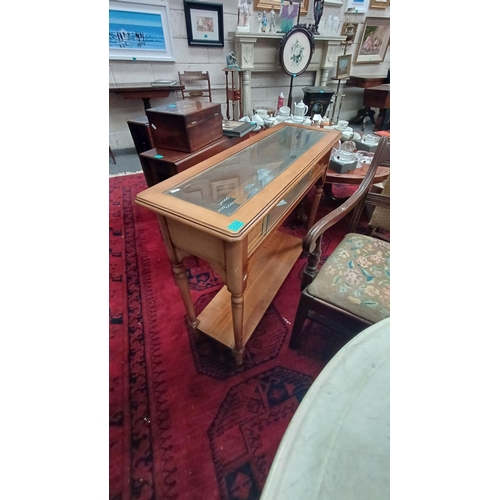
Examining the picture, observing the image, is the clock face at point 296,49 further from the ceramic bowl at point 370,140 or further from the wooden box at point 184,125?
the wooden box at point 184,125

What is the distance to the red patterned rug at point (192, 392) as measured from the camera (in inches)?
30.8

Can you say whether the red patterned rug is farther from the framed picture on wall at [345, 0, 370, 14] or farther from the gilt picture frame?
the framed picture on wall at [345, 0, 370, 14]

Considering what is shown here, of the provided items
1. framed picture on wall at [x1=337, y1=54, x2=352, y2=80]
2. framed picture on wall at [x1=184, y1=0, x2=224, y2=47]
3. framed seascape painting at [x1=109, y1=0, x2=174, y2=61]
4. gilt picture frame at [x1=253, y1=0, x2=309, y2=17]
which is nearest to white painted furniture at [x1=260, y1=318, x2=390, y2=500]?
framed seascape painting at [x1=109, y1=0, x2=174, y2=61]

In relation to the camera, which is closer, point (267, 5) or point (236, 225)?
point (236, 225)

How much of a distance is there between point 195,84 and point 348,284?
133 inches

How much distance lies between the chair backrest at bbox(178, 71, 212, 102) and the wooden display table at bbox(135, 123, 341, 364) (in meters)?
2.20

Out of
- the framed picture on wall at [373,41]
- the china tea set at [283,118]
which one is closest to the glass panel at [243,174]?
the china tea set at [283,118]

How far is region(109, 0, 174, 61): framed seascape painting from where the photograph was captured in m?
2.42

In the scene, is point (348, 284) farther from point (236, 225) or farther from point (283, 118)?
point (283, 118)

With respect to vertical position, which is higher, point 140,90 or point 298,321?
point 140,90

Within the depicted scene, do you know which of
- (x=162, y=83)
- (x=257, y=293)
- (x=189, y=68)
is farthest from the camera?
(x=189, y=68)

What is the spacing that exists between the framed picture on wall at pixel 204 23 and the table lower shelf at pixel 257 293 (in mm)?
2797

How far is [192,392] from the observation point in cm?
97

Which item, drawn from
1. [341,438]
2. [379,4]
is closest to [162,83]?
[341,438]
